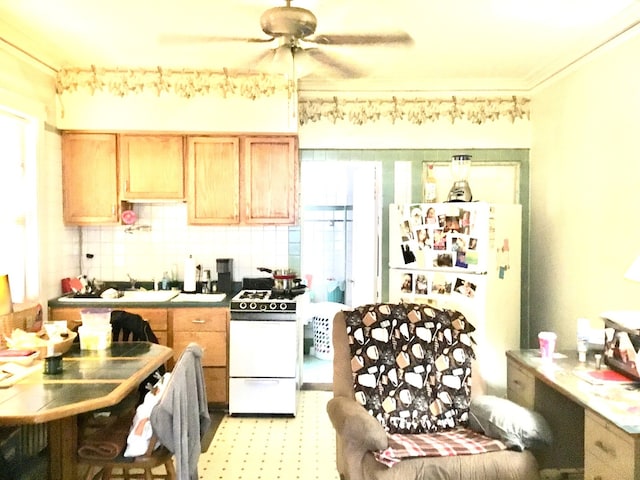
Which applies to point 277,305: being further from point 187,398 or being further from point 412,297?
point 187,398

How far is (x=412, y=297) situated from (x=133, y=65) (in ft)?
8.98

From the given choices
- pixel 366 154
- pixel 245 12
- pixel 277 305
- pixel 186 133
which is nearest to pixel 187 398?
pixel 277 305

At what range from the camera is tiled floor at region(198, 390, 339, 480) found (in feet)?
10.3

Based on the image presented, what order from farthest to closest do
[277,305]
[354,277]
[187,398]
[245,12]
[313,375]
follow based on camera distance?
[354,277] → [313,375] → [277,305] → [245,12] → [187,398]

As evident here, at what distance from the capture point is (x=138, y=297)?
13.7ft

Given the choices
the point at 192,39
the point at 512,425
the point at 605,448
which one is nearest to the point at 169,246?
the point at 192,39

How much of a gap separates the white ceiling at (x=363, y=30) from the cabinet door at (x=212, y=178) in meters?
0.59

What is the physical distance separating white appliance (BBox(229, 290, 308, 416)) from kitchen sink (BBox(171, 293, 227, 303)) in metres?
0.29

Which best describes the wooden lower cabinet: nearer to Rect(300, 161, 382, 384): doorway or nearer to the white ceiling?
Rect(300, 161, 382, 384): doorway

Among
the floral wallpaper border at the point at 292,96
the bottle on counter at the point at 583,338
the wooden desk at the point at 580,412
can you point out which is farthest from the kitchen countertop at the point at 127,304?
the bottle on counter at the point at 583,338

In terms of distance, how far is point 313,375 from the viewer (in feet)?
16.6

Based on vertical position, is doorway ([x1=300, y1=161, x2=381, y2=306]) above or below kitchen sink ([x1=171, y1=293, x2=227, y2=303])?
above

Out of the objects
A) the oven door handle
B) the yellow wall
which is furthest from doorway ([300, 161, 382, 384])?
the yellow wall

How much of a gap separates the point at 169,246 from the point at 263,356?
135 cm
